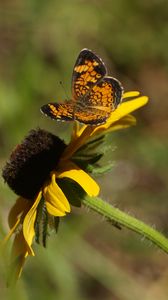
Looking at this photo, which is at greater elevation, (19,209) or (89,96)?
(89,96)

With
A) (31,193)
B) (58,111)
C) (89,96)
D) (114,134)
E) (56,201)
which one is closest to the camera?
Answer: (58,111)

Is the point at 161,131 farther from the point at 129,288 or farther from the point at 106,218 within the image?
the point at 106,218

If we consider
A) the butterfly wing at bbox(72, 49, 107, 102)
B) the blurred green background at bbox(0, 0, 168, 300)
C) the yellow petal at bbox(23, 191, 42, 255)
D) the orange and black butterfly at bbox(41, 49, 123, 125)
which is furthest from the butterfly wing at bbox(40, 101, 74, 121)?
the blurred green background at bbox(0, 0, 168, 300)

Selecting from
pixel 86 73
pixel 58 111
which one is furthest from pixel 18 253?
pixel 86 73

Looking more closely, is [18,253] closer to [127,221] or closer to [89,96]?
[127,221]

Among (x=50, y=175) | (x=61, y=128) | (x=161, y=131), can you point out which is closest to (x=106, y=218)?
(x=50, y=175)

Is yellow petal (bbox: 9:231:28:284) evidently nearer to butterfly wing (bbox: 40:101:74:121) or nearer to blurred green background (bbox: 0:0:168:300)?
butterfly wing (bbox: 40:101:74:121)
